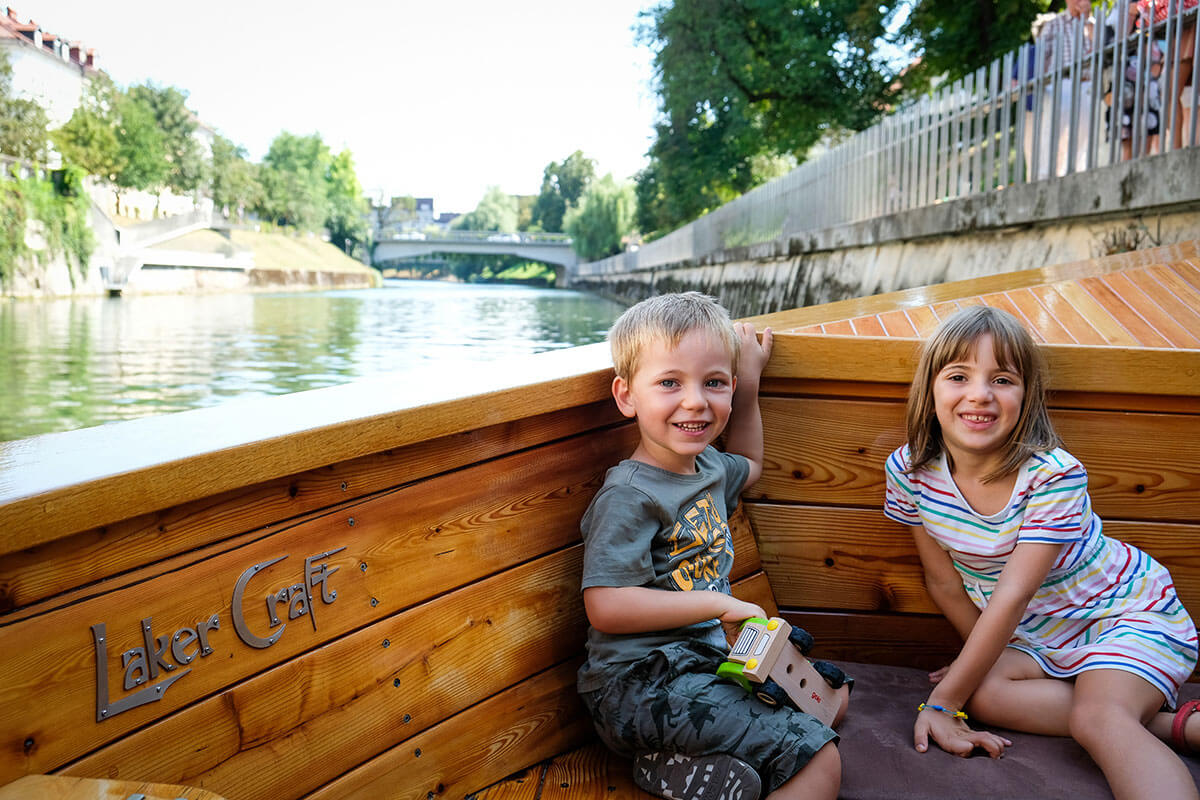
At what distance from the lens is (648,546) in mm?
1772

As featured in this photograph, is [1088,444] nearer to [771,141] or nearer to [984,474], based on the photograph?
[984,474]

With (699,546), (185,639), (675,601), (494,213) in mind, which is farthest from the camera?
(494,213)

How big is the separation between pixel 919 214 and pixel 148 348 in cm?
1231

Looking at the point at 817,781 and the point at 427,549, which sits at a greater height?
the point at 427,549

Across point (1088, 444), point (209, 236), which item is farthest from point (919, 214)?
Result: point (209, 236)

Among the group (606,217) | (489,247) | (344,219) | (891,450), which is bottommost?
(891,450)

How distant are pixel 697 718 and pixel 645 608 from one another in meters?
0.21

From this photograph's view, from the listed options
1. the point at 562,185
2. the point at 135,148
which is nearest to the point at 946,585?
the point at 135,148

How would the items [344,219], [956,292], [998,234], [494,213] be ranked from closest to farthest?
[956,292], [998,234], [344,219], [494,213]

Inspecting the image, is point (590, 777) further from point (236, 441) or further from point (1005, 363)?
point (1005, 363)

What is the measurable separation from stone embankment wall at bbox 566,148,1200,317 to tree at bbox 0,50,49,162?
1330 inches

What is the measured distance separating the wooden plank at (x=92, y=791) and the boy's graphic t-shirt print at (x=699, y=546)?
978 mm

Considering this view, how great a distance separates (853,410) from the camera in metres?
2.29

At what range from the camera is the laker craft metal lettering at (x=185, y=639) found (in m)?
1.21
